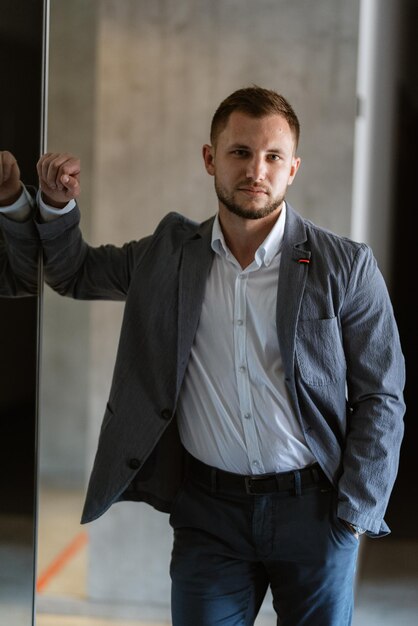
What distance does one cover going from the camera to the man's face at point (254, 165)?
189cm

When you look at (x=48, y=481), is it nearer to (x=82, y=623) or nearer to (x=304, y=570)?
(x=82, y=623)

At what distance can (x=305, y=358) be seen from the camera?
1878 millimetres

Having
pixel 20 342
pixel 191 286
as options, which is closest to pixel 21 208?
pixel 20 342

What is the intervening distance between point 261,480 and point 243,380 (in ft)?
0.68

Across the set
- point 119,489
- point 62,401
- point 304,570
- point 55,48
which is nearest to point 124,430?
point 119,489

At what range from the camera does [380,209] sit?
10.3 feet

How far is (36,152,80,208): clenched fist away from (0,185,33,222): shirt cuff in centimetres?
3

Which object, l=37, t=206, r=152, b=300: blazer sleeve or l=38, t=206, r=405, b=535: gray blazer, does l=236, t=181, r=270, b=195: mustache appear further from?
l=37, t=206, r=152, b=300: blazer sleeve

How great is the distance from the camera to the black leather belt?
1900 millimetres

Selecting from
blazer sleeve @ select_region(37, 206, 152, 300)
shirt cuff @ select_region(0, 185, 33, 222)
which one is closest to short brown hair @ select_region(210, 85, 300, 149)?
blazer sleeve @ select_region(37, 206, 152, 300)

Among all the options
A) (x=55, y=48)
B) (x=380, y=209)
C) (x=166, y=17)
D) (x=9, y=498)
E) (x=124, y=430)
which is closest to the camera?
(x=9, y=498)

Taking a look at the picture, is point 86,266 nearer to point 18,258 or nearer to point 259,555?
point 18,258

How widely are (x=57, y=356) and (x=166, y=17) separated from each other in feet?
4.38

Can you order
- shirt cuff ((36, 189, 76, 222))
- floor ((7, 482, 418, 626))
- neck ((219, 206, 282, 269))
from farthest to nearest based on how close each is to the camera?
floor ((7, 482, 418, 626)) → neck ((219, 206, 282, 269)) → shirt cuff ((36, 189, 76, 222))
